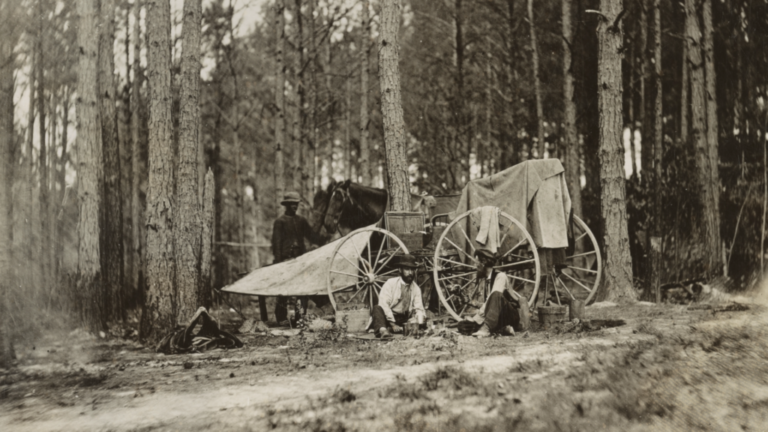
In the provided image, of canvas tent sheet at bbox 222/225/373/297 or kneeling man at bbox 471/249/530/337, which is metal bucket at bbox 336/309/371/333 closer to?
canvas tent sheet at bbox 222/225/373/297

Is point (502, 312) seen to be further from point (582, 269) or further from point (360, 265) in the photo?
point (360, 265)

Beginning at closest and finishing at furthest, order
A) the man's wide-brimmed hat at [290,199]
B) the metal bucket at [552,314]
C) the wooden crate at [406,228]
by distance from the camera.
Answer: the metal bucket at [552,314], the wooden crate at [406,228], the man's wide-brimmed hat at [290,199]

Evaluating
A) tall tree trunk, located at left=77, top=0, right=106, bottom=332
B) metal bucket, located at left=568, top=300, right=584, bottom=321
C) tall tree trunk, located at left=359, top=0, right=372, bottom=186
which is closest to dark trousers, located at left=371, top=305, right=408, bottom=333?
metal bucket, located at left=568, top=300, right=584, bottom=321

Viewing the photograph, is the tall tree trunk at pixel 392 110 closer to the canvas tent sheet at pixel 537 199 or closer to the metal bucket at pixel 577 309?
the canvas tent sheet at pixel 537 199

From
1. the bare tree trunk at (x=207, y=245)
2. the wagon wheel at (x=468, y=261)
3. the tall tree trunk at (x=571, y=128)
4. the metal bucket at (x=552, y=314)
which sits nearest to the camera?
the metal bucket at (x=552, y=314)

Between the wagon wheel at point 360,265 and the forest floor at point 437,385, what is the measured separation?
7.11 feet

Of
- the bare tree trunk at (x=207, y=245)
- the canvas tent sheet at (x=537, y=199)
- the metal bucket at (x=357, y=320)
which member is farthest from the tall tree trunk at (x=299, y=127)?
the canvas tent sheet at (x=537, y=199)

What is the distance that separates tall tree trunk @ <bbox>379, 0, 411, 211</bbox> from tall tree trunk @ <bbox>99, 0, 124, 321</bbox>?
5.73 metres

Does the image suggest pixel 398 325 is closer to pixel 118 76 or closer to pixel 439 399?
pixel 439 399

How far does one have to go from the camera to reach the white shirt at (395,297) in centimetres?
971

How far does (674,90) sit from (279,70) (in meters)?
13.8

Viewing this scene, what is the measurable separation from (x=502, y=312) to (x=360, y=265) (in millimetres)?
2975

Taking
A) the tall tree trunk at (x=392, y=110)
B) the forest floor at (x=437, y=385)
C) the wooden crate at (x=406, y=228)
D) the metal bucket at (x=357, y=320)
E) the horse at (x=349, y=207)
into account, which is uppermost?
the tall tree trunk at (x=392, y=110)

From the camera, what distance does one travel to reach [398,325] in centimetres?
984
